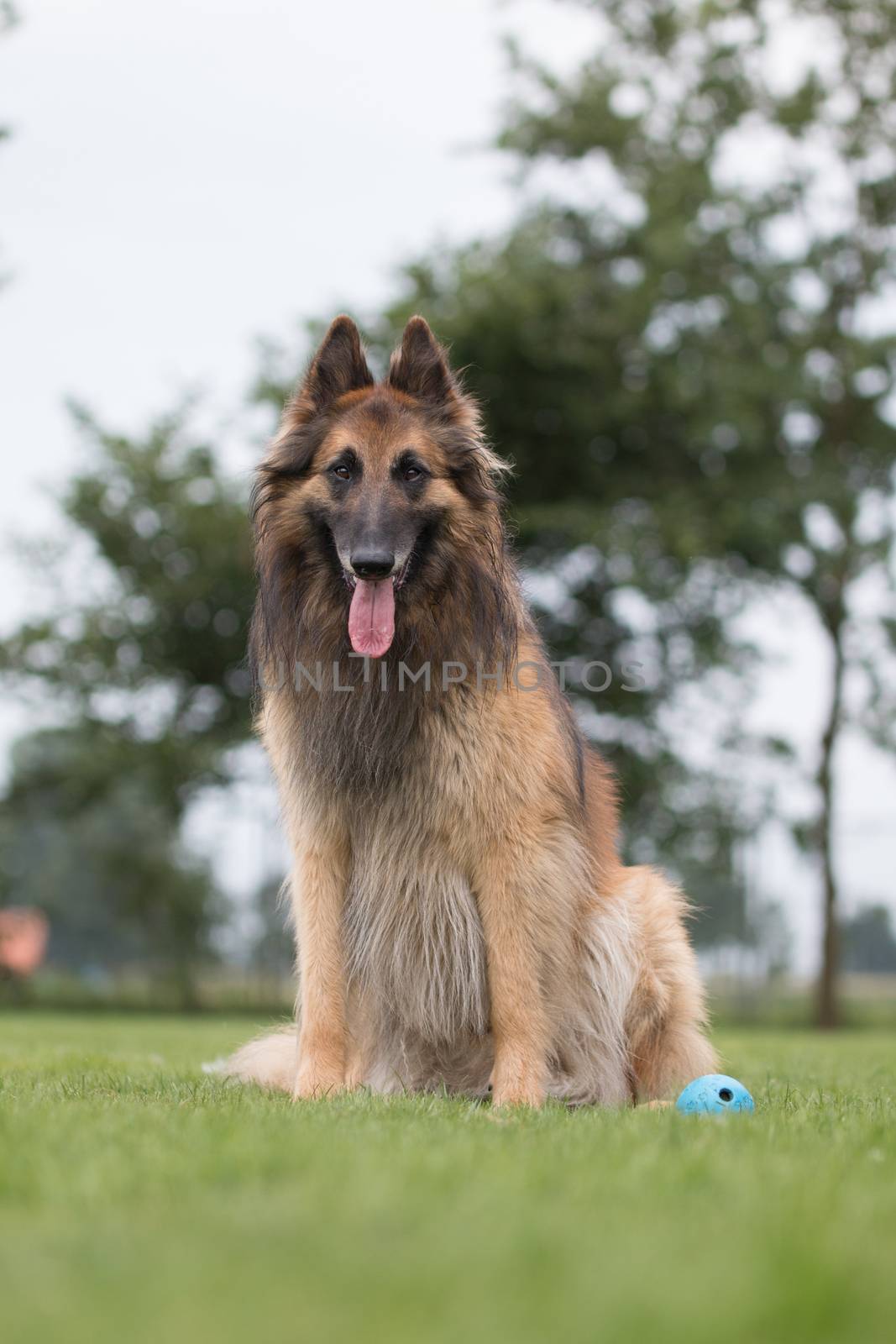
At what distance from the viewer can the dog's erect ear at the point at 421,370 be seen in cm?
538

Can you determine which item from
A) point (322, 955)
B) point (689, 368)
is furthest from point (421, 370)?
point (689, 368)

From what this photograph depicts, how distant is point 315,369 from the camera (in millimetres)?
5363

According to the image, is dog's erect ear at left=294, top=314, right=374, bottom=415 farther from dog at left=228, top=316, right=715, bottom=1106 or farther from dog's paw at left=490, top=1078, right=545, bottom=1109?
dog's paw at left=490, top=1078, right=545, bottom=1109

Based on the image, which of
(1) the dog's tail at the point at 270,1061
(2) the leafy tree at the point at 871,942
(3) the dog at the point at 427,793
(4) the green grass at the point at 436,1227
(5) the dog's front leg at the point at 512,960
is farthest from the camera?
(2) the leafy tree at the point at 871,942

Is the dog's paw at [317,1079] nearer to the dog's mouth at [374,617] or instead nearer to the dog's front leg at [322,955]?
the dog's front leg at [322,955]

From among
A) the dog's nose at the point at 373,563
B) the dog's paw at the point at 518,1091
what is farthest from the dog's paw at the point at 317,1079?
the dog's nose at the point at 373,563

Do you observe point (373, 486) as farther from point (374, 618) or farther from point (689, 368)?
point (689, 368)

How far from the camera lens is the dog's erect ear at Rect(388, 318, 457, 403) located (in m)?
5.38

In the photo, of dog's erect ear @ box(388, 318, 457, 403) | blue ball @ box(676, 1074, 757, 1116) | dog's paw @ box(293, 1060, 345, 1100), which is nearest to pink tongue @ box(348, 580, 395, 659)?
dog's erect ear @ box(388, 318, 457, 403)

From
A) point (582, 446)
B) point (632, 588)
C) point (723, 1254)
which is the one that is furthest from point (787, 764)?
point (723, 1254)

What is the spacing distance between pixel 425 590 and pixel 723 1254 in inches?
130

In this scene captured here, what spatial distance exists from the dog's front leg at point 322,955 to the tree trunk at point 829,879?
15.5 meters

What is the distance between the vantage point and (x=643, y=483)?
21000 mm

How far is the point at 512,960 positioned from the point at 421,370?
2.41 m
